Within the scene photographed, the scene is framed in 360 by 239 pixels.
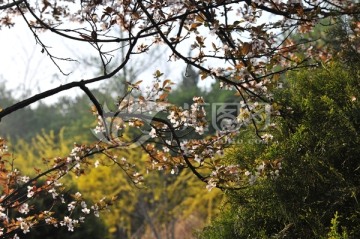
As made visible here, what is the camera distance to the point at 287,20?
3400mm

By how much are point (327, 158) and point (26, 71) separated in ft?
84.8

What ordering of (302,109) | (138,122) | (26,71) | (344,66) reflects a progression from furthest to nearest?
(26,71), (138,122), (344,66), (302,109)

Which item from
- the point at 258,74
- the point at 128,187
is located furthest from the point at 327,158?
the point at 128,187

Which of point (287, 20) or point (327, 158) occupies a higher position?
point (287, 20)

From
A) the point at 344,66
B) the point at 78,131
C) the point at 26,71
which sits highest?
the point at 26,71

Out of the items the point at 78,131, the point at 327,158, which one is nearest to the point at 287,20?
the point at 327,158

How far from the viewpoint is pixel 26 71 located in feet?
87.8

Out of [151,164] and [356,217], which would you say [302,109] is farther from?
[151,164]

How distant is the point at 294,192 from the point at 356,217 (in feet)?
1.08

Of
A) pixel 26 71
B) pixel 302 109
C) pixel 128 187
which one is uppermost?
pixel 26 71

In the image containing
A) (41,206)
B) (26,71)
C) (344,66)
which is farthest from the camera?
(26,71)

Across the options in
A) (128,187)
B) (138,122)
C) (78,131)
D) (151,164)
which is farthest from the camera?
(78,131)

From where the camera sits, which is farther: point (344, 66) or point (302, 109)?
point (344, 66)

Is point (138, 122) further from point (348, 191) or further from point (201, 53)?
point (348, 191)
